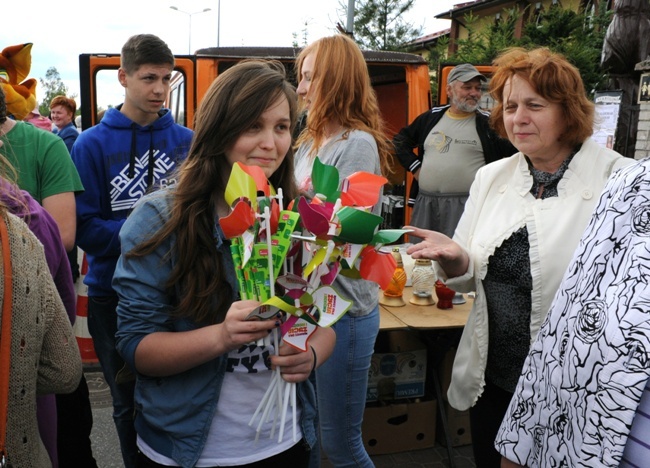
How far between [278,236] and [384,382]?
226cm

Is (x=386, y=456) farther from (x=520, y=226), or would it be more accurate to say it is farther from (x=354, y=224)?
(x=354, y=224)

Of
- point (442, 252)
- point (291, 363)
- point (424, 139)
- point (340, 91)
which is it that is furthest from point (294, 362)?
point (424, 139)

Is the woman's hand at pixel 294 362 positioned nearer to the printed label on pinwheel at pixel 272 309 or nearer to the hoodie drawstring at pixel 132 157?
the printed label on pinwheel at pixel 272 309

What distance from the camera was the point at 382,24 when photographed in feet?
81.7

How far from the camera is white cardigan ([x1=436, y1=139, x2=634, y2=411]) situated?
1815 millimetres

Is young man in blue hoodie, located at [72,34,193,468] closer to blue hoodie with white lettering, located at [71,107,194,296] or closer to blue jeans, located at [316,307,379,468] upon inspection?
blue hoodie with white lettering, located at [71,107,194,296]

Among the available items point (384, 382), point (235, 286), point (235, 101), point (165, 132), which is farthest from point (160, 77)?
point (384, 382)

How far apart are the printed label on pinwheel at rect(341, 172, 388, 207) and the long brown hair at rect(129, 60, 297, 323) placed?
0.28 meters

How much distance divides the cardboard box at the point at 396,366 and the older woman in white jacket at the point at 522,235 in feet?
3.92

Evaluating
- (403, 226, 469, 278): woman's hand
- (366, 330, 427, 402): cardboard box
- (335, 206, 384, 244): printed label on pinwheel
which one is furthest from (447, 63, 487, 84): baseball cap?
(335, 206, 384, 244): printed label on pinwheel

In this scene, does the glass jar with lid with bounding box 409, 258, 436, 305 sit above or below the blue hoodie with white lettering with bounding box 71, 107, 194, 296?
below

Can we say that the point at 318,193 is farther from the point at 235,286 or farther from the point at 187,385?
the point at 187,385

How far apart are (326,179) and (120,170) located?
1.48 m

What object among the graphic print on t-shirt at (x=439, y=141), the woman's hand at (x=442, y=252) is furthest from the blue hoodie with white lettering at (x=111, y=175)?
the graphic print on t-shirt at (x=439, y=141)
